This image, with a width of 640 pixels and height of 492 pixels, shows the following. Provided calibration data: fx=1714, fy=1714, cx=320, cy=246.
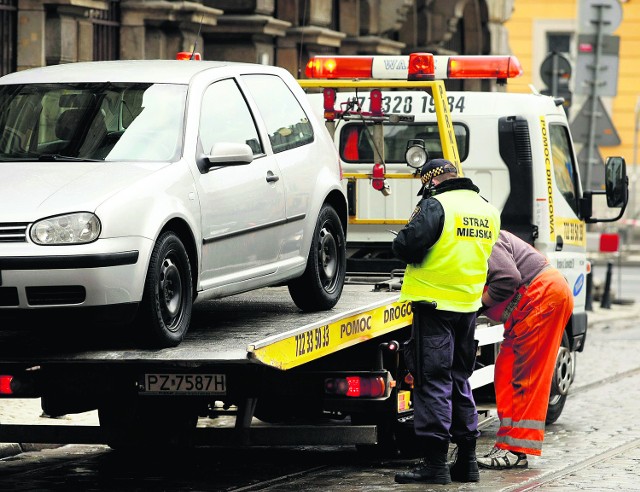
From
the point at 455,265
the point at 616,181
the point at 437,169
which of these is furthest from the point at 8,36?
the point at 455,265

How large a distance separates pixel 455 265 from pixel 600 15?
44.2 ft

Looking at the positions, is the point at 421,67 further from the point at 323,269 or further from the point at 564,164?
the point at 564,164

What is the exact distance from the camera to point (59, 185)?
757cm

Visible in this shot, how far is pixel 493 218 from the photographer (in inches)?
352

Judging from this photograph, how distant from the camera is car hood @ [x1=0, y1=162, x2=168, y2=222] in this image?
7348mm

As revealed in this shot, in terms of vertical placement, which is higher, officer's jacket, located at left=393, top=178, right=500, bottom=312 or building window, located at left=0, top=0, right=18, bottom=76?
building window, located at left=0, top=0, right=18, bottom=76

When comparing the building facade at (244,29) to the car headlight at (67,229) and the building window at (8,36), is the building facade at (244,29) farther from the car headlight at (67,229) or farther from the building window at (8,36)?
the car headlight at (67,229)

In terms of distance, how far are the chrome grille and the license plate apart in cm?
94

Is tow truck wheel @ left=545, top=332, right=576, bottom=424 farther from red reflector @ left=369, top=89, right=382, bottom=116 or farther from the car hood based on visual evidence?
the car hood

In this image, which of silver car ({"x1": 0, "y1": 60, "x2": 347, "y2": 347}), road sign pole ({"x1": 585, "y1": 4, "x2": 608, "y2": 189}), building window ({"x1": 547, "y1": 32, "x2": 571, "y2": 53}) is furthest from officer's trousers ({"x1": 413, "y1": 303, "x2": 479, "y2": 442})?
building window ({"x1": 547, "y1": 32, "x2": 571, "y2": 53})

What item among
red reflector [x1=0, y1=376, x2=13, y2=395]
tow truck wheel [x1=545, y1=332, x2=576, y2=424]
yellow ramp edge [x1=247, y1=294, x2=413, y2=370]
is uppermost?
yellow ramp edge [x1=247, y1=294, x2=413, y2=370]

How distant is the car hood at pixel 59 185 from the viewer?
7348 mm

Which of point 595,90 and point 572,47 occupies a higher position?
point 572,47

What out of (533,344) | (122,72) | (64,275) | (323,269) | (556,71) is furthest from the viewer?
(556,71)
